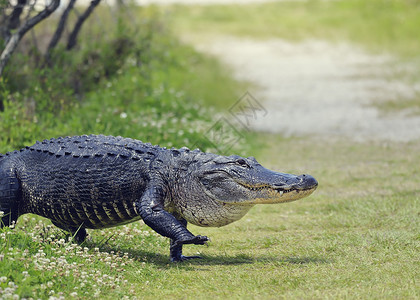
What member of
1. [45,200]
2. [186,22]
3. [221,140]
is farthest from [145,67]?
[186,22]

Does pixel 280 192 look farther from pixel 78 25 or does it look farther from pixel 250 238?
pixel 78 25

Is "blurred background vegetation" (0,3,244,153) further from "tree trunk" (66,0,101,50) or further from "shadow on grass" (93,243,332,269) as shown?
"shadow on grass" (93,243,332,269)

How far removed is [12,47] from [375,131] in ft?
23.9

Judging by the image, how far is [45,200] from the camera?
536cm

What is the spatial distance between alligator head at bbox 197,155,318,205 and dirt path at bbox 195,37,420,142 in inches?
278

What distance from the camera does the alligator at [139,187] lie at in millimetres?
4984

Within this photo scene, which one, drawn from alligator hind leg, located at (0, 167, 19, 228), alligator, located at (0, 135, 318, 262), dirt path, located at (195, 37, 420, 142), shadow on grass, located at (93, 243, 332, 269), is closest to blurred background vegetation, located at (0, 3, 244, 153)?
dirt path, located at (195, 37, 420, 142)

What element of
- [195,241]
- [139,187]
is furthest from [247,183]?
[139,187]

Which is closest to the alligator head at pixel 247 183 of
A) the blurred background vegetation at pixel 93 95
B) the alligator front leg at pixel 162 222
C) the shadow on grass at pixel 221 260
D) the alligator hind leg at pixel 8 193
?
the alligator front leg at pixel 162 222

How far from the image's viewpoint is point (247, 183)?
16.4 feet

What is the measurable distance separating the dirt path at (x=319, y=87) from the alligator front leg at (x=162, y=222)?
24.4 ft

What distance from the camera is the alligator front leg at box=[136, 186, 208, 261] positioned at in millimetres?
4902

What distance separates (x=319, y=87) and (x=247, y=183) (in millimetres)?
15848

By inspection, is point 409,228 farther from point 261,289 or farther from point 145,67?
point 145,67
